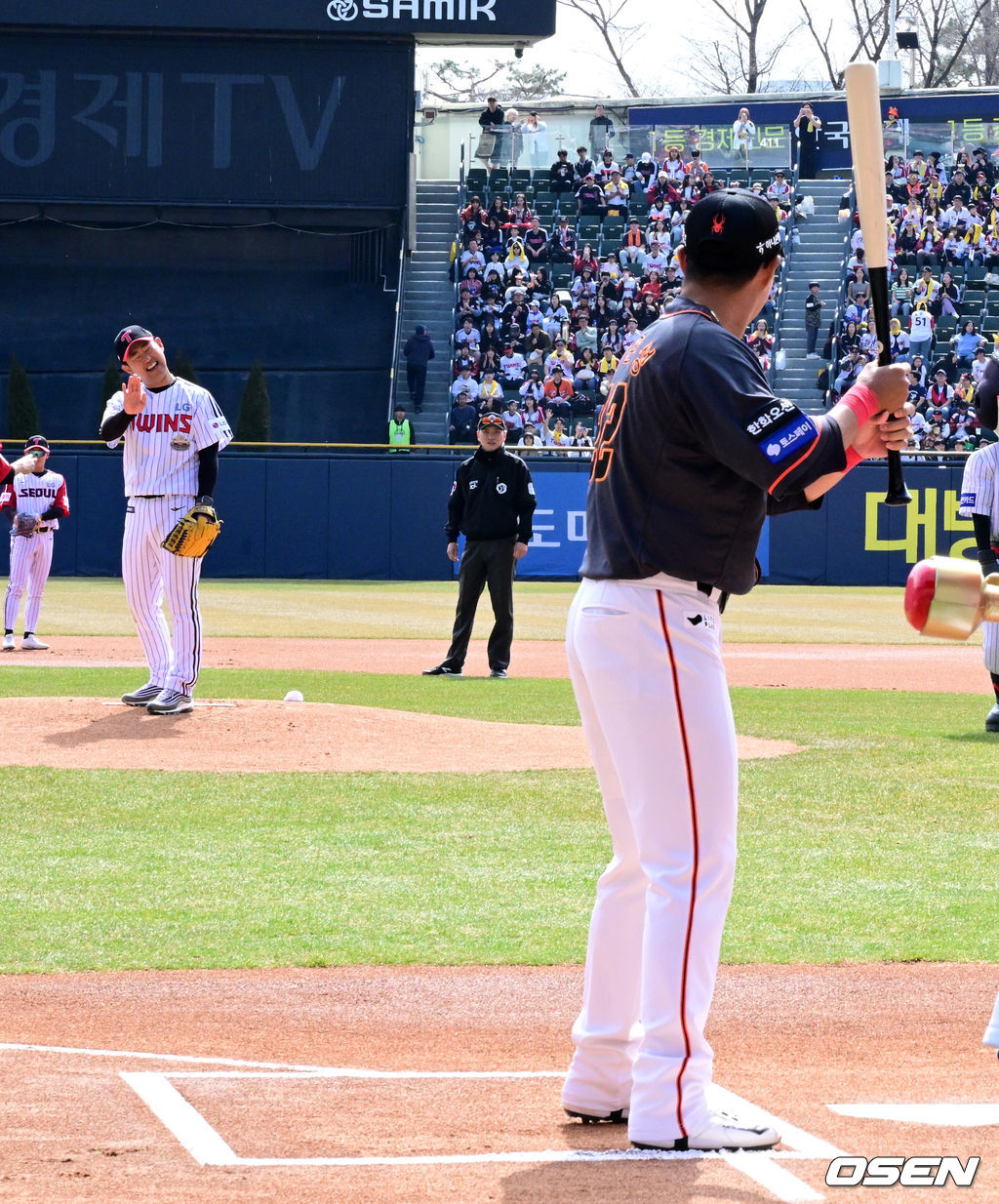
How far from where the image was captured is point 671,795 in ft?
11.4

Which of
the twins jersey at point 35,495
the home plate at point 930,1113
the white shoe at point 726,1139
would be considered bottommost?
the home plate at point 930,1113

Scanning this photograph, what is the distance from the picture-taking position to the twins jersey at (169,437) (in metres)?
10.0

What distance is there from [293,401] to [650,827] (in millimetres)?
32886

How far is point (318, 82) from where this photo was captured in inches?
1288

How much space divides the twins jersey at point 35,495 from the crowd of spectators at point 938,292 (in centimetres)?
1801

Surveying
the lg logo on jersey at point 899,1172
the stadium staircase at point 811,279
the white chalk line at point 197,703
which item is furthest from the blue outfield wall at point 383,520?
the lg logo on jersey at point 899,1172

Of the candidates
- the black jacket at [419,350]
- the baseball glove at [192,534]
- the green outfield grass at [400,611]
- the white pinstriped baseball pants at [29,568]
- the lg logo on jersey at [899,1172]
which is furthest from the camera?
the black jacket at [419,350]

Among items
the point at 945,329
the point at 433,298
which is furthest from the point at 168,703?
the point at 433,298

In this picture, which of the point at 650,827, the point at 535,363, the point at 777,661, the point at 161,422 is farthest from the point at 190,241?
the point at 650,827

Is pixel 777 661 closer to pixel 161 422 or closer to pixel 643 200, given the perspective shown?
pixel 161 422

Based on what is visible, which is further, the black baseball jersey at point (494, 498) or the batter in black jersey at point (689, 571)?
the black baseball jersey at point (494, 498)

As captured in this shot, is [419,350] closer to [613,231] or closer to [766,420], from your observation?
[613,231]

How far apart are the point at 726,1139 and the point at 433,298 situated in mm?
34102

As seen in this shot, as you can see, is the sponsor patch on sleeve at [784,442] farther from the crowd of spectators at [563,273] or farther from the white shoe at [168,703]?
the crowd of spectators at [563,273]
